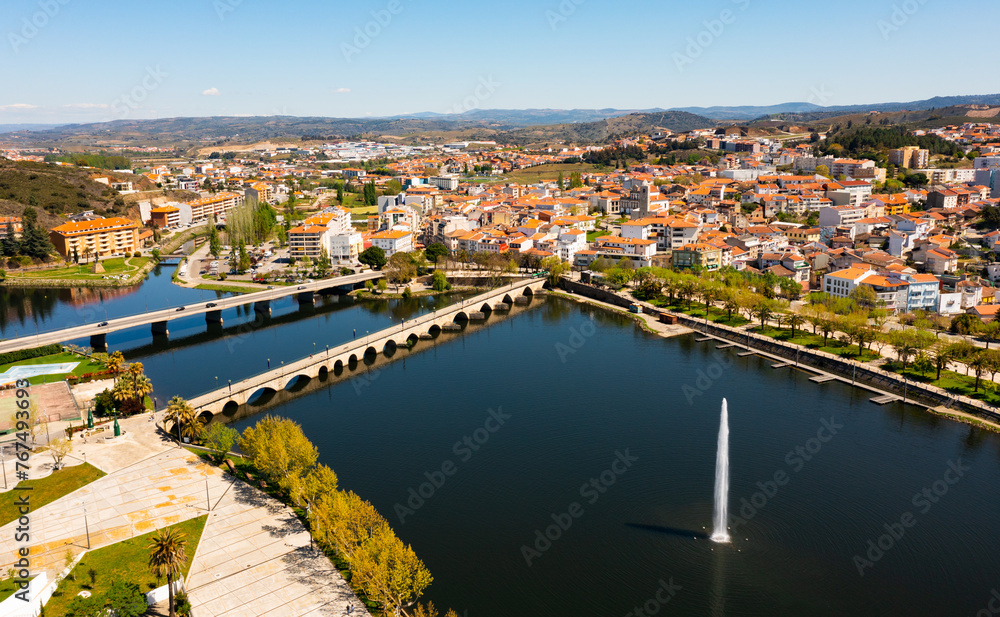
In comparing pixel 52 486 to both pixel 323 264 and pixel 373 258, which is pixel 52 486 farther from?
pixel 373 258

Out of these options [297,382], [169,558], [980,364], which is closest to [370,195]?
[297,382]

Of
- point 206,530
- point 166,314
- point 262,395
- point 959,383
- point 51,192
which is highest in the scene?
point 51,192

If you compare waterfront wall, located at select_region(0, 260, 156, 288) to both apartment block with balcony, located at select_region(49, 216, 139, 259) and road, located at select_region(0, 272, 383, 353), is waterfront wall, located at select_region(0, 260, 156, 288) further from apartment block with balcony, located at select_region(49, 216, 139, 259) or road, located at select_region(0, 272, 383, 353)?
road, located at select_region(0, 272, 383, 353)

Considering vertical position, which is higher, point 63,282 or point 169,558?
point 169,558

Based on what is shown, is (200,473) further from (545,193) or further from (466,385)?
(545,193)

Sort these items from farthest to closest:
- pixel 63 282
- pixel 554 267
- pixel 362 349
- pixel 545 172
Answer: pixel 545 172
pixel 554 267
pixel 63 282
pixel 362 349

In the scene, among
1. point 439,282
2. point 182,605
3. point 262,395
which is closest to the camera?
point 182,605

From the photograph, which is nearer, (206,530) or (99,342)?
(206,530)
